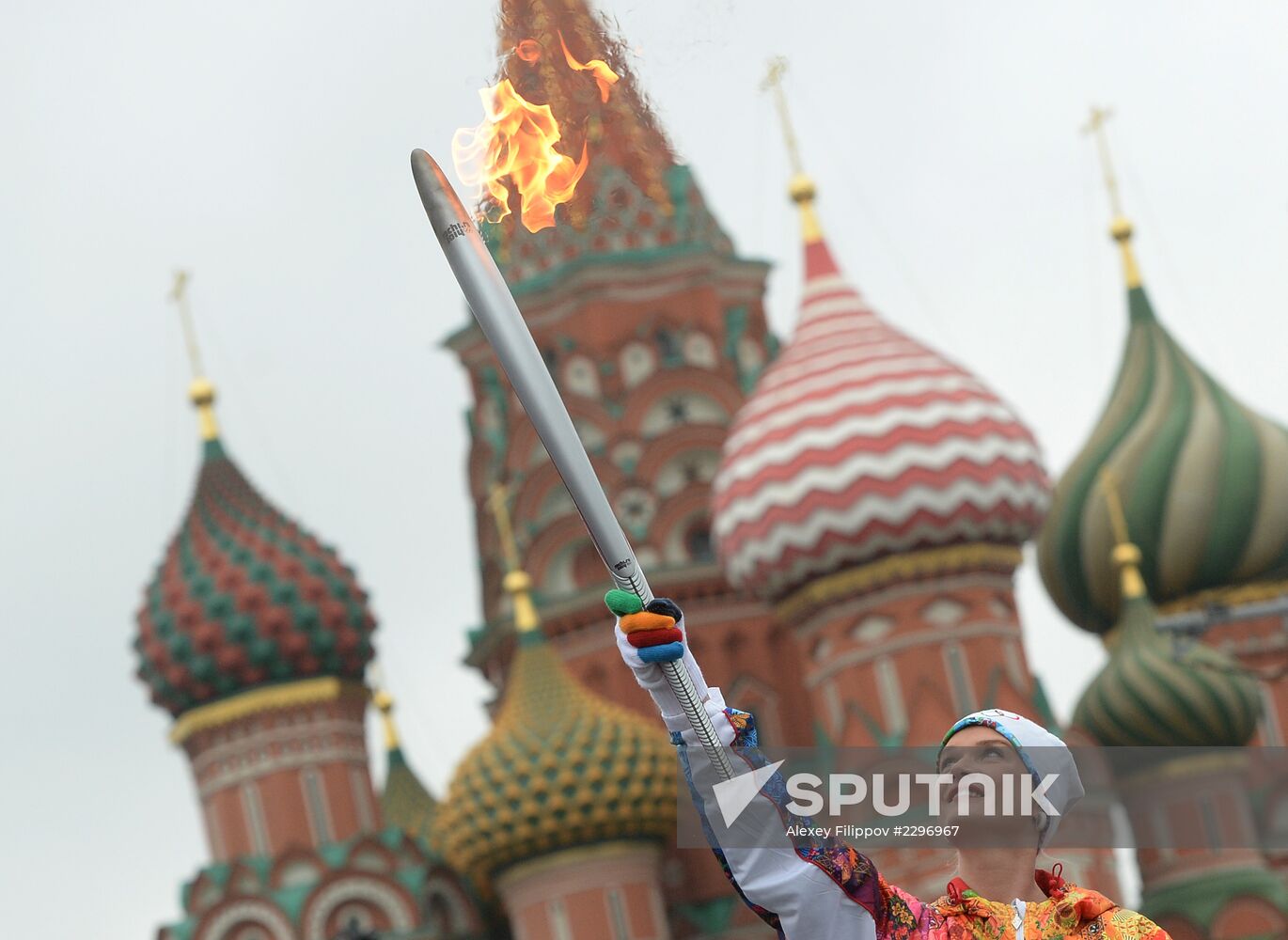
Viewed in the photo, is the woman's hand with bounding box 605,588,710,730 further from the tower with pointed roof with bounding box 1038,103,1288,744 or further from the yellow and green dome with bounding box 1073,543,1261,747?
the tower with pointed roof with bounding box 1038,103,1288,744

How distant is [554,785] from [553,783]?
0.03 metres

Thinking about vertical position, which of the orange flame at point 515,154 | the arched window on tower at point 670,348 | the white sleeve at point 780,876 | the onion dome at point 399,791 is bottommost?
the white sleeve at point 780,876

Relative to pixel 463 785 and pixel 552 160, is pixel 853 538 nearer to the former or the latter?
pixel 463 785

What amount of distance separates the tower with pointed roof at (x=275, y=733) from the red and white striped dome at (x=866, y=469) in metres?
3.34

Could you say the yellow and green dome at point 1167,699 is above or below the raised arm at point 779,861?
above

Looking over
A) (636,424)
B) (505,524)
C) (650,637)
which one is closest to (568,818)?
(505,524)

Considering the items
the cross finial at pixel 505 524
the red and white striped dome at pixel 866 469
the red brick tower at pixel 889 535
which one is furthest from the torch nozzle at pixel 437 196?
the cross finial at pixel 505 524

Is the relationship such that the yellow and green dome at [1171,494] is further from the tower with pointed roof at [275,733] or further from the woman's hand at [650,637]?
the woman's hand at [650,637]

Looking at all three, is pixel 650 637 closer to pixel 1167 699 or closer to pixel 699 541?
pixel 1167 699

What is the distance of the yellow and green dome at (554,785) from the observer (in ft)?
70.4

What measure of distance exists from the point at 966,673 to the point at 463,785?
3899 mm

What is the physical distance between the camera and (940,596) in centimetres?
2192

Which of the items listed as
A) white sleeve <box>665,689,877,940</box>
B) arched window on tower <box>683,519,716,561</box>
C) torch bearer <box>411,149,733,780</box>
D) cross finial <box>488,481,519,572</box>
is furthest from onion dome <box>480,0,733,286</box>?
arched window on tower <box>683,519,716,561</box>

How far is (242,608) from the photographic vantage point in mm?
23031
